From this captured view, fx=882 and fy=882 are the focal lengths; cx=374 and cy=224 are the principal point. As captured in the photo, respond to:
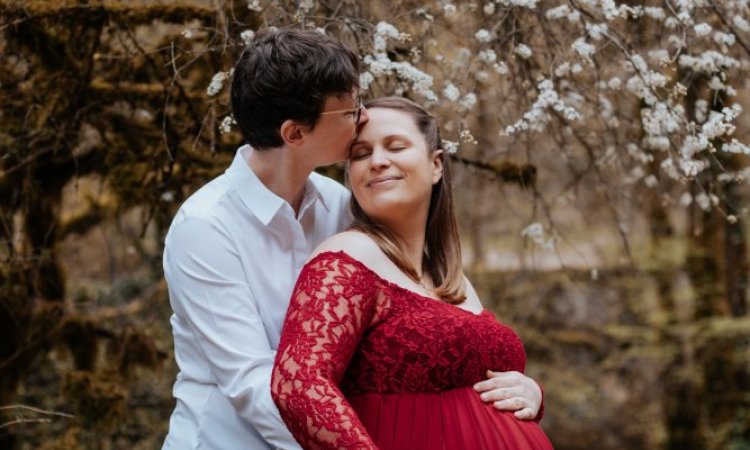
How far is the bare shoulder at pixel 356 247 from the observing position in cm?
216

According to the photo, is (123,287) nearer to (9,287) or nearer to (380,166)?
(9,287)

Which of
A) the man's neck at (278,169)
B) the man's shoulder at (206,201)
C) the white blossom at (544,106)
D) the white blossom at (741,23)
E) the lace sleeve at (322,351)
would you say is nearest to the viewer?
the lace sleeve at (322,351)

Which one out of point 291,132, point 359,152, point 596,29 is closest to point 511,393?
point 359,152

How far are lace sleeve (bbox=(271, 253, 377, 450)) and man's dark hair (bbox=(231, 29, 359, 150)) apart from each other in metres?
0.39

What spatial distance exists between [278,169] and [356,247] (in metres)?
0.32

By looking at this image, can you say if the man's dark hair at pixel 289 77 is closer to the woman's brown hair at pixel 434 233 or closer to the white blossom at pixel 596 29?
the woman's brown hair at pixel 434 233

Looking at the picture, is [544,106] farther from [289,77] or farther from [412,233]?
[289,77]

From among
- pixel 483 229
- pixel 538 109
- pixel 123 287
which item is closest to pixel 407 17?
pixel 538 109

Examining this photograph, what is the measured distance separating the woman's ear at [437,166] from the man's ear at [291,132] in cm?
41

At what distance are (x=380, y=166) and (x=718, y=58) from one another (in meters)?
1.72

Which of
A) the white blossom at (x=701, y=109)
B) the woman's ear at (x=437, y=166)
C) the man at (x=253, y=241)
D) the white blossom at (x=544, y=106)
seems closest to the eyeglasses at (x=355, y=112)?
the man at (x=253, y=241)

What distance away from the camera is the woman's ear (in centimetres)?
247

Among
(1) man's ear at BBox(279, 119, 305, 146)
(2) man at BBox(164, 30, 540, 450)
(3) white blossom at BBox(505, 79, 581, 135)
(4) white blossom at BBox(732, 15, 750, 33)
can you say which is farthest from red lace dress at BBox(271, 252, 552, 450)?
(4) white blossom at BBox(732, 15, 750, 33)

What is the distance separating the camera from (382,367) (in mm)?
2113
